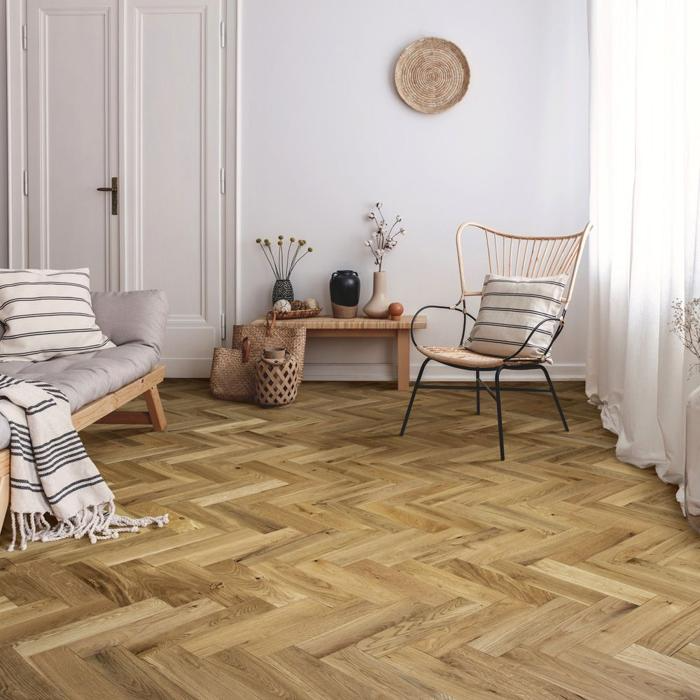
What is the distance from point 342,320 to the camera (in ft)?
15.8

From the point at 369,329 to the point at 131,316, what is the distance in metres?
1.56

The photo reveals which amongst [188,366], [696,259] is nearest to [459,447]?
[696,259]

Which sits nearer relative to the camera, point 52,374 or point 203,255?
point 52,374

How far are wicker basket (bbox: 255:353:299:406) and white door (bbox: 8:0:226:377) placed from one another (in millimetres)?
995

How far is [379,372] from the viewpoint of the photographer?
521 centimetres

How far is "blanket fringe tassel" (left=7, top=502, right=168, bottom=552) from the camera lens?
2.31m

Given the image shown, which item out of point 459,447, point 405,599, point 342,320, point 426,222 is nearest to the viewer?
point 405,599

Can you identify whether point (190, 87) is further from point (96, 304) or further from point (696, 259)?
point (696, 259)

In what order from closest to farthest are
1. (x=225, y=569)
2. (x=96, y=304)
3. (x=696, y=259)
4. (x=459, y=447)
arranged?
(x=225, y=569) < (x=696, y=259) < (x=459, y=447) < (x=96, y=304)

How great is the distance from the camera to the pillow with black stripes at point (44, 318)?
10.8 feet

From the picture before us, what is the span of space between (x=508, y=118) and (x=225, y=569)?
372 cm

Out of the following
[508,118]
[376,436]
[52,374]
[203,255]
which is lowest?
[376,436]

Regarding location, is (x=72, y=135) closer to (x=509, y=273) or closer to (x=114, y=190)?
(x=114, y=190)

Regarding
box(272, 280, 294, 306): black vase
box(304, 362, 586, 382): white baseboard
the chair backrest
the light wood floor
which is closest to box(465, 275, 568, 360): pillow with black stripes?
the light wood floor
